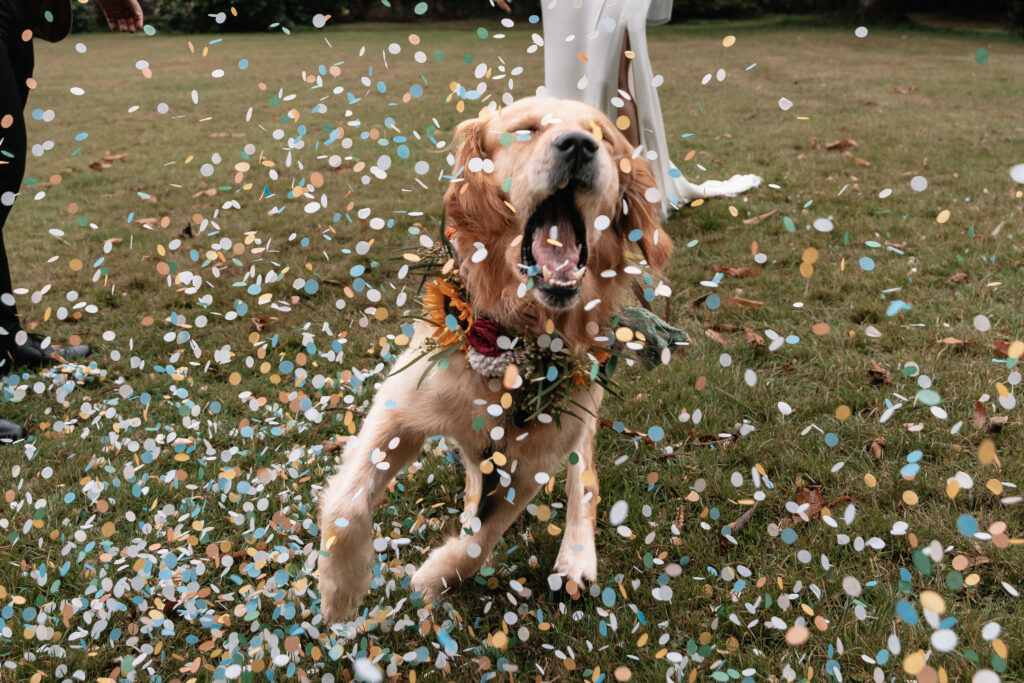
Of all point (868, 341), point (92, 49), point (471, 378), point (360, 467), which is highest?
point (471, 378)

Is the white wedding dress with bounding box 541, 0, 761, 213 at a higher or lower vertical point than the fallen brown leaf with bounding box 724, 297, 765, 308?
higher

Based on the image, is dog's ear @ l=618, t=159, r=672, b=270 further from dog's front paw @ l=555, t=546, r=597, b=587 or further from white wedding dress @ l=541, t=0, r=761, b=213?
white wedding dress @ l=541, t=0, r=761, b=213

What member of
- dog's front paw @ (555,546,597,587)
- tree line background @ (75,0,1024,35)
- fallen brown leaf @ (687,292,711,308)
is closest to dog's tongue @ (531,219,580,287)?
dog's front paw @ (555,546,597,587)

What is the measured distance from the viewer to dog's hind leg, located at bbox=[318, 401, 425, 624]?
7.00 feet

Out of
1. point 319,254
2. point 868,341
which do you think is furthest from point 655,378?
point 319,254

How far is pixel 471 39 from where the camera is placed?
707 inches

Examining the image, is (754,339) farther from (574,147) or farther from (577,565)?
(574,147)

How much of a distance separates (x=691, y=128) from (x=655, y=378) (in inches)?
233

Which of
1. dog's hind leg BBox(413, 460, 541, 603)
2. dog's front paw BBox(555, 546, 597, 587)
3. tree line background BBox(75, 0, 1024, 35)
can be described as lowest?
tree line background BBox(75, 0, 1024, 35)

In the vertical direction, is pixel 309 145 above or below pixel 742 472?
below

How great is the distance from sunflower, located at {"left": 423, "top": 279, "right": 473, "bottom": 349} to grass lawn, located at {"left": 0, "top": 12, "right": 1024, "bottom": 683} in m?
0.23

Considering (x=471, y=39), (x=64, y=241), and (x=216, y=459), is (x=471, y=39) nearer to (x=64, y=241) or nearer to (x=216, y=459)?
(x=64, y=241)

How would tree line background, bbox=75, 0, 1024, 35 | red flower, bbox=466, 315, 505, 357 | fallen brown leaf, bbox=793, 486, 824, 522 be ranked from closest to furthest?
red flower, bbox=466, 315, 505, 357
fallen brown leaf, bbox=793, 486, 824, 522
tree line background, bbox=75, 0, 1024, 35

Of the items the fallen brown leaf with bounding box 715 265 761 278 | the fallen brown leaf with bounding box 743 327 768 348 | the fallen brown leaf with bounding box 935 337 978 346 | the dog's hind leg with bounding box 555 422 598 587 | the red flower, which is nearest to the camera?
the red flower
